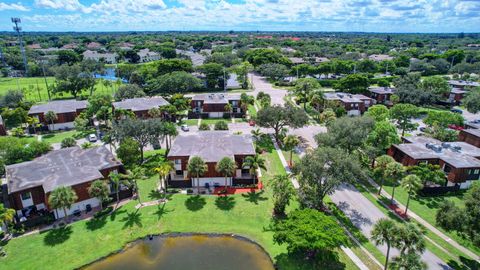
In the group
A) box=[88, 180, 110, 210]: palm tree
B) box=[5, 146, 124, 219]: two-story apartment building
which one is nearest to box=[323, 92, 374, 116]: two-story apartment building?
box=[5, 146, 124, 219]: two-story apartment building

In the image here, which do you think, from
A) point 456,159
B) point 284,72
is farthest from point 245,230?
point 284,72

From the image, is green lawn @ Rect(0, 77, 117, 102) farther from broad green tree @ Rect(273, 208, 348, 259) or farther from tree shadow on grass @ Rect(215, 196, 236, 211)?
broad green tree @ Rect(273, 208, 348, 259)

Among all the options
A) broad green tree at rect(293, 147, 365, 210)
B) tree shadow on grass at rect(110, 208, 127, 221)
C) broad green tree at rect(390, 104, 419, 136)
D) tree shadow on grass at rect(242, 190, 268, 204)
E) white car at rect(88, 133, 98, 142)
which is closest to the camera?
broad green tree at rect(293, 147, 365, 210)

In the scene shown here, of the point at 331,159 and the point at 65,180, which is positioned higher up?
the point at 331,159

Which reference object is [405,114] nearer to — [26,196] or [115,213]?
[115,213]

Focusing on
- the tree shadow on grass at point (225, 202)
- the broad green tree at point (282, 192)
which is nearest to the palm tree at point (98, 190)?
the tree shadow on grass at point (225, 202)

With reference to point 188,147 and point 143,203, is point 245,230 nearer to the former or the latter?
point 143,203
